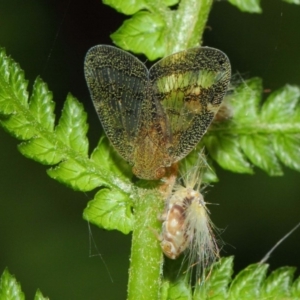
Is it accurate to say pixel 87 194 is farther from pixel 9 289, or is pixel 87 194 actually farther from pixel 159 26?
pixel 9 289

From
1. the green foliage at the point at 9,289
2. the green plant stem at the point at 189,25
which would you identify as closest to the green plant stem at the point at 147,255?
the green foliage at the point at 9,289

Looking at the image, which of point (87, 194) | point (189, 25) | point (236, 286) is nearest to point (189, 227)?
point (236, 286)

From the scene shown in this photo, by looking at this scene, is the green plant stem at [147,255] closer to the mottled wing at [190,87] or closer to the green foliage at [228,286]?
the green foliage at [228,286]

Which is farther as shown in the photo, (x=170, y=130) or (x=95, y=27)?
(x=95, y=27)

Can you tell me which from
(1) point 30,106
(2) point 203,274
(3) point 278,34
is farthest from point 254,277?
(3) point 278,34

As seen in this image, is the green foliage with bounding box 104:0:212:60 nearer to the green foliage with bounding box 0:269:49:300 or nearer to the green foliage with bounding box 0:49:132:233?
the green foliage with bounding box 0:49:132:233

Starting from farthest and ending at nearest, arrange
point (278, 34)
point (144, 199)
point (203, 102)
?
point (278, 34) < point (144, 199) < point (203, 102)

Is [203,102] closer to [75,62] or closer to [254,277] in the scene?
[254,277]
